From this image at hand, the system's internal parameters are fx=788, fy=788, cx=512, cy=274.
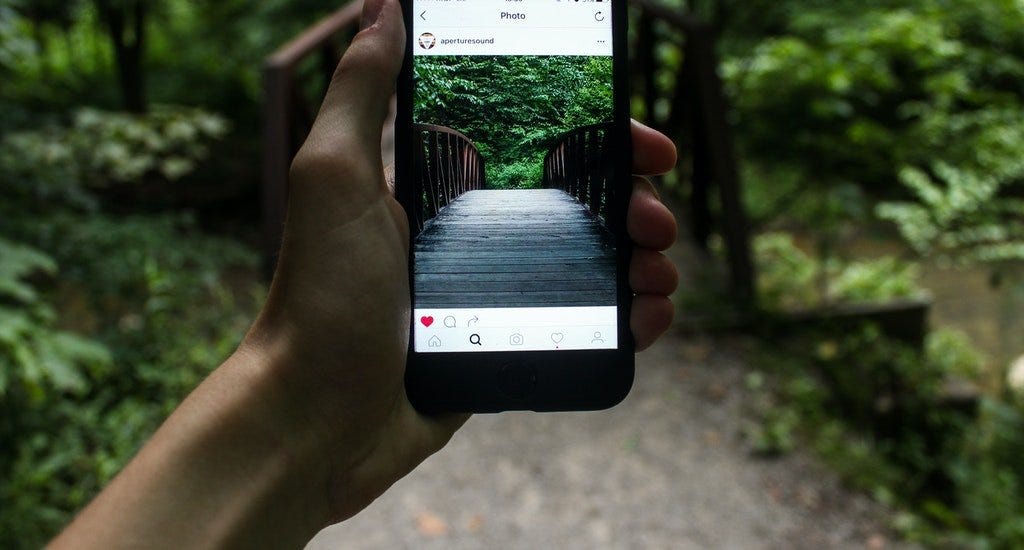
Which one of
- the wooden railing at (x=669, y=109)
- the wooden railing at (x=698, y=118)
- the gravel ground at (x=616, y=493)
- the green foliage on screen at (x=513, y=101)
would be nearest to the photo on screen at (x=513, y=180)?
the green foliage on screen at (x=513, y=101)

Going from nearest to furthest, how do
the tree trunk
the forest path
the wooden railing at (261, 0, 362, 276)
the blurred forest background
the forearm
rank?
1. the forearm
2. the forest path
3. the blurred forest background
4. the wooden railing at (261, 0, 362, 276)
5. the tree trunk

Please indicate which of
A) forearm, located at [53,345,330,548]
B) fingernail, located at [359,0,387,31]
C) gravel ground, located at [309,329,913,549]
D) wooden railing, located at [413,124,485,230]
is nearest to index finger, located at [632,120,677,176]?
wooden railing, located at [413,124,485,230]

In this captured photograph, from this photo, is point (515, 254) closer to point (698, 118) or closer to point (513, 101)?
point (513, 101)

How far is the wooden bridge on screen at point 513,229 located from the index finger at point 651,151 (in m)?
0.04

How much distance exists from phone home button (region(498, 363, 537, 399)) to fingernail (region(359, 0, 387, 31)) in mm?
407

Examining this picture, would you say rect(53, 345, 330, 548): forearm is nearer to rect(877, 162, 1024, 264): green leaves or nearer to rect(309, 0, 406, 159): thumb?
rect(309, 0, 406, 159): thumb

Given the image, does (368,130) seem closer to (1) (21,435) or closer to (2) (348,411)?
(2) (348,411)

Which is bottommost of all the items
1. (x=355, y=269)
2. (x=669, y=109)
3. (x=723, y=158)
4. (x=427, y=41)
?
(x=723, y=158)

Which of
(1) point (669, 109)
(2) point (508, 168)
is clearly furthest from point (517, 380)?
(1) point (669, 109)

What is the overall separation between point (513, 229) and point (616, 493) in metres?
2.18

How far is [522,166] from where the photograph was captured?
816 mm

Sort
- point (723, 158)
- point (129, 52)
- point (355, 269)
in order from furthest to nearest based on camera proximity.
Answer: point (129, 52), point (723, 158), point (355, 269)

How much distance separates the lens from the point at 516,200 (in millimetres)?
828

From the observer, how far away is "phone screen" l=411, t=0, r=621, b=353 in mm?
824
